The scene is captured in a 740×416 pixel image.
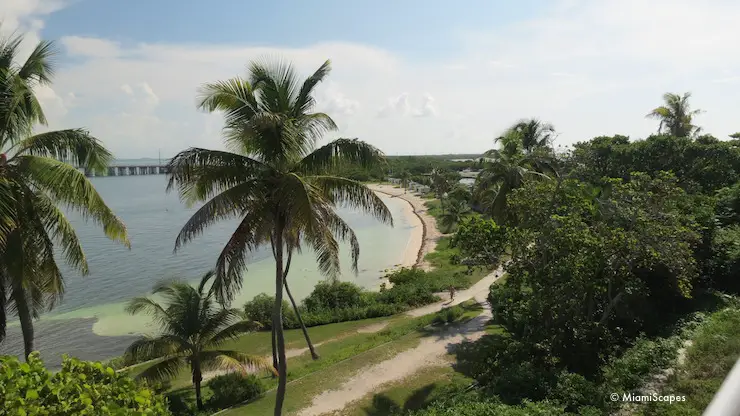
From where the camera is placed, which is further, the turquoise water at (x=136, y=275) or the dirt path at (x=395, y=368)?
the turquoise water at (x=136, y=275)

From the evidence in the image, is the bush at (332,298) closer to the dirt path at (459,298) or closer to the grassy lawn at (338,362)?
the dirt path at (459,298)

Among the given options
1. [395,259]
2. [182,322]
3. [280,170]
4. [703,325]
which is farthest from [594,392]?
[395,259]

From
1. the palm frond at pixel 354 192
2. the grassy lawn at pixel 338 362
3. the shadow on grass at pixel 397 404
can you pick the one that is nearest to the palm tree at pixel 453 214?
the grassy lawn at pixel 338 362

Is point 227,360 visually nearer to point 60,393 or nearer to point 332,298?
point 60,393

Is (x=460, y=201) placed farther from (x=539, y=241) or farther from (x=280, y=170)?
(x=280, y=170)

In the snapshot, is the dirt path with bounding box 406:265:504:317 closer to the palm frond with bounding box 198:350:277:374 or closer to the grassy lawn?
the grassy lawn

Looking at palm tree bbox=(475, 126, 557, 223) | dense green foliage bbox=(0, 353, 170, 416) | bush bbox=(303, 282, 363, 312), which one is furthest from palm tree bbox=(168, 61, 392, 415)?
bush bbox=(303, 282, 363, 312)

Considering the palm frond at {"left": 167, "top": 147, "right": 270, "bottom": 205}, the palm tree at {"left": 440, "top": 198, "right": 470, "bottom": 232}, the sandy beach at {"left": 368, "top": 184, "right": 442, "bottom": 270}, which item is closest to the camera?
the palm frond at {"left": 167, "top": 147, "right": 270, "bottom": 205}
